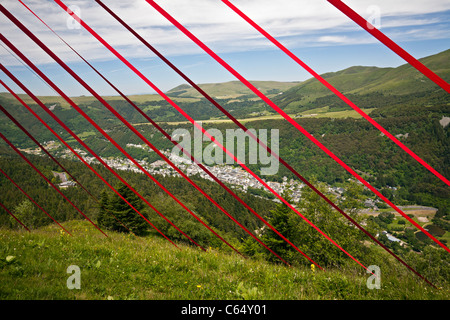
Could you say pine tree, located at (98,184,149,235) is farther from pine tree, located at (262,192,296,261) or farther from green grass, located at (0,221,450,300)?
green grass, located at (0,221,450,300)

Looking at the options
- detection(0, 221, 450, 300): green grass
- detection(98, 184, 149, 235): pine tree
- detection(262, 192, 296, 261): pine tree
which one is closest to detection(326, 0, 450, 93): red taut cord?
detection(0, 221, 450, 300): green grass

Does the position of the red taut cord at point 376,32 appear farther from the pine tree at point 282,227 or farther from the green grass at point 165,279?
the pine tree at point 282,227

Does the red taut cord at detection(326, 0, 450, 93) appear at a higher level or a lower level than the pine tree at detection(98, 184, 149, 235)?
higher

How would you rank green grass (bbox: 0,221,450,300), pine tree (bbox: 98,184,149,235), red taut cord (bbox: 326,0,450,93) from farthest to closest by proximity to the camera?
pine tree (bbox: 98,184,149,235) → green grass (bbox: 0,221,450,300) → red taut cord (bbox: 326,0,450,93)

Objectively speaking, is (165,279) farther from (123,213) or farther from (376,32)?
(123,213)

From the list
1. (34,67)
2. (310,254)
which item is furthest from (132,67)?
(310,254)
